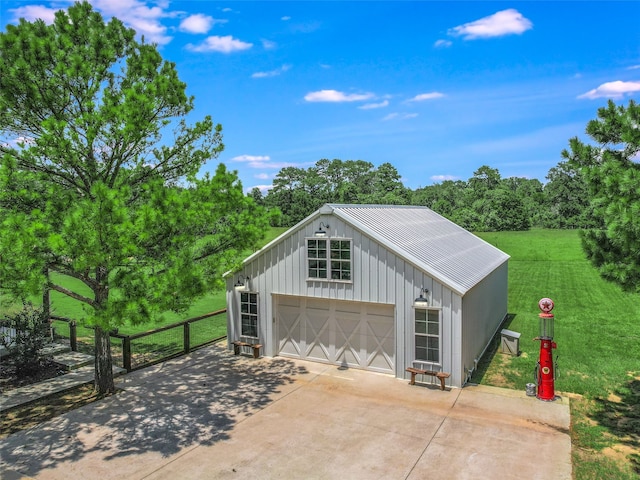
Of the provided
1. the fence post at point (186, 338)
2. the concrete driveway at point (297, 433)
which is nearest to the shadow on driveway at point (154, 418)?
the concrete driveway at point (297, 433)

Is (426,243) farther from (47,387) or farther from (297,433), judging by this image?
(47,387)

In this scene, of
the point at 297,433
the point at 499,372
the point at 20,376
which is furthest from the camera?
the point at 499,372

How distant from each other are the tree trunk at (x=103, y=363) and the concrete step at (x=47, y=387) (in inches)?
43.9

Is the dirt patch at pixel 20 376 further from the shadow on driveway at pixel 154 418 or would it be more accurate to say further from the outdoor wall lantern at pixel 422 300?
the outdoor wall lantern at pixel 422 300

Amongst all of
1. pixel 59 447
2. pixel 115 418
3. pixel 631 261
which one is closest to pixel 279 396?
pixel 115 418

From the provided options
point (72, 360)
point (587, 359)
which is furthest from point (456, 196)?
point (72, 360)

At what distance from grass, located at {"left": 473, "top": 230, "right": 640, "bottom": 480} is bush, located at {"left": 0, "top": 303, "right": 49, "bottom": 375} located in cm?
1162

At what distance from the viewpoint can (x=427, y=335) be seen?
1126 centimetres

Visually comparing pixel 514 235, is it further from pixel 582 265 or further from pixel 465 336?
pixel 465 336

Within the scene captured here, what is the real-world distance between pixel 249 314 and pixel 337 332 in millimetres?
2800

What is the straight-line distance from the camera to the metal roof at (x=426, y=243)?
11.5 metres

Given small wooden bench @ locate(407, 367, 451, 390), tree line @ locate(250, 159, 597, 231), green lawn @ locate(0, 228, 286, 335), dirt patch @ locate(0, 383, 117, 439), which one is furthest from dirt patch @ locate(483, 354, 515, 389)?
tree line @ locate(250, 159, 597, 231)

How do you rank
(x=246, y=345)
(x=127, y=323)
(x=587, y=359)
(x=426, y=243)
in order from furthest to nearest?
1. (x=127, y=323)
2. (x=426, y=243)
3. (x=246, y=345)
4. (x=587, y=359)

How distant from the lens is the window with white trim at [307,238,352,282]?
1227 cm
